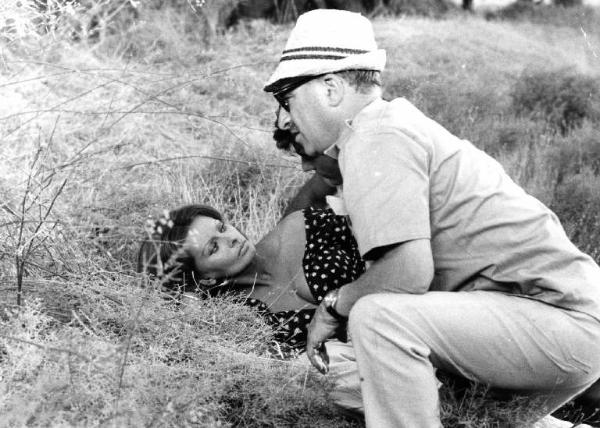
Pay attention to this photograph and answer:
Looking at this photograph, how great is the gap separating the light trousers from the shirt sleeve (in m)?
0.21

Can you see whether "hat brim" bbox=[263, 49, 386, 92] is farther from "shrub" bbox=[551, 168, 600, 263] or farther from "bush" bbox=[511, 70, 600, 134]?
"bush" bbox=[511, 70, 600, 134]

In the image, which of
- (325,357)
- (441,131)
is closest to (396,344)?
(325,357)

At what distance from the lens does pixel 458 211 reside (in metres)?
2.60

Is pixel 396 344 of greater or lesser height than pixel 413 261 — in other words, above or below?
below

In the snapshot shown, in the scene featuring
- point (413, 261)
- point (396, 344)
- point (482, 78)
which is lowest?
point (482, 78)

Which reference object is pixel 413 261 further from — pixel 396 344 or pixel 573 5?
pixel 573 5

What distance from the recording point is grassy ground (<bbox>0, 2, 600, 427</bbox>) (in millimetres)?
2766

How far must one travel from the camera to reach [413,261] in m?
2.45

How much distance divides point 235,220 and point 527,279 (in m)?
2.48

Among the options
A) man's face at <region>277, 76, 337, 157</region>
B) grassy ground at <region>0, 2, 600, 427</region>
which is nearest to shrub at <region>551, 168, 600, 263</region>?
grassy ground at <region>0, 2, 600, 427</region>

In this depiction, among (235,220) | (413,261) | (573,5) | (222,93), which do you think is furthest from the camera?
(573,5)

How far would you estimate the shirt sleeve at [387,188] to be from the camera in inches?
95.4

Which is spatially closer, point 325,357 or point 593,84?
point 325,357

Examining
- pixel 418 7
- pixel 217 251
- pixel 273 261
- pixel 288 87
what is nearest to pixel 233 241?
pixel 217 251
